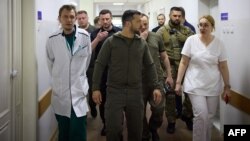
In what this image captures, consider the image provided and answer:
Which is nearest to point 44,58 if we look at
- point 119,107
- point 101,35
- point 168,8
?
point 101,35

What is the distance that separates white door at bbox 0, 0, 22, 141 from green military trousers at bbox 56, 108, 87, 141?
1.25 ft

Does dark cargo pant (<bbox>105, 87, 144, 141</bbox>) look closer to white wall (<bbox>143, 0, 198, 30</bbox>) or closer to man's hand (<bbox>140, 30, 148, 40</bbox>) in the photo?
man's hand (<bbox>140, 30, 148, 40</bbox>)

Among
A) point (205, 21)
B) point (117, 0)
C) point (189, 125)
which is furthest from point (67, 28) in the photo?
point (117, 0)

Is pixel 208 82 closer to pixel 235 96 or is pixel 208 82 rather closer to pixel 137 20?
pixel 235 96

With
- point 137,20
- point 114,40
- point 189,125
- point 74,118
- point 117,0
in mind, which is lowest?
point 189,125

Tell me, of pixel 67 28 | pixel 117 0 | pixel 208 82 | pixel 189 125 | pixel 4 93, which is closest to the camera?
pixel 4 93

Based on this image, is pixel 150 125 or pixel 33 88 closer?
pixel 33 88

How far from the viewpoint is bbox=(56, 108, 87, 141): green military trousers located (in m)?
2.95

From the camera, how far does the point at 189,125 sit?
457 cm

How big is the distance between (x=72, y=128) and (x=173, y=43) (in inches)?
79.4

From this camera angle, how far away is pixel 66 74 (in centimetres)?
289

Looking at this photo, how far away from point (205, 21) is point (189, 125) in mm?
1834

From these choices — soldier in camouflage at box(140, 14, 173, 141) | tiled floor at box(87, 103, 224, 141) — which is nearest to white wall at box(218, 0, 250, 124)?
tiled floor at box(87, 103, 224, 141)

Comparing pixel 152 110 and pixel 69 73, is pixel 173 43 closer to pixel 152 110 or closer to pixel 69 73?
pixel 152 110
